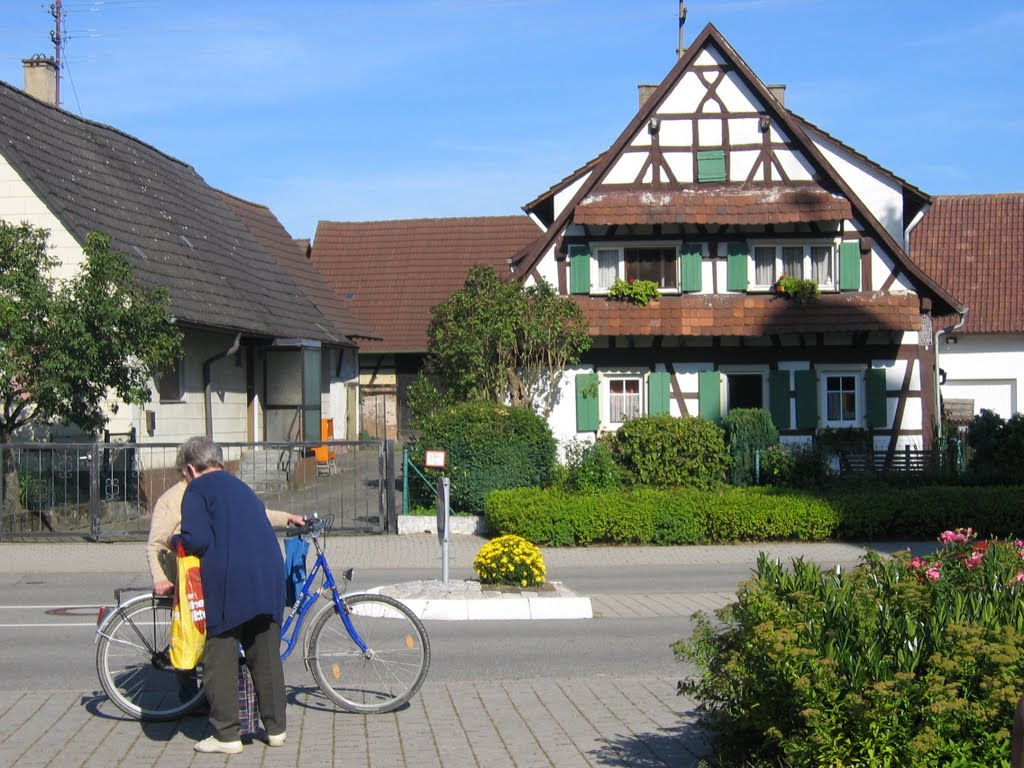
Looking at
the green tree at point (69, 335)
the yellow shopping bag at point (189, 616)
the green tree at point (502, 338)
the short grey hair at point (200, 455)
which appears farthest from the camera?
the green tree at point (502, 338)

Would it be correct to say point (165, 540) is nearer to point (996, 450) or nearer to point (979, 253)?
point (996, 450)

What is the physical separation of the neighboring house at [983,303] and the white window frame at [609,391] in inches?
550

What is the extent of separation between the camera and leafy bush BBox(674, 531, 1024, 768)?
478 cm

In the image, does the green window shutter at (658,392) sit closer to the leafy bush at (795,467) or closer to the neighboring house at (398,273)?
the leafy bush at (795,467)

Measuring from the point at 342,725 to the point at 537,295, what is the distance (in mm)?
18623

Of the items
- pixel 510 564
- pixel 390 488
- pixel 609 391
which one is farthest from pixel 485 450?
pixel 510 564

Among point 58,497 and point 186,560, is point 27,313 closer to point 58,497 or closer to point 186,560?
point 58,497

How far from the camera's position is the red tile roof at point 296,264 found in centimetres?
3597

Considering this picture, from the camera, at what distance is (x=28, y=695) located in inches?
330

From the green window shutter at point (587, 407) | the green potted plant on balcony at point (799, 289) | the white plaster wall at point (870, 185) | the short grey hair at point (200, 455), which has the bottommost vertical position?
the short grey hair at point (200, 455)

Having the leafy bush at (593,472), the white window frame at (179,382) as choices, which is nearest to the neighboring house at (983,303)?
the leafy bush at (593,472)

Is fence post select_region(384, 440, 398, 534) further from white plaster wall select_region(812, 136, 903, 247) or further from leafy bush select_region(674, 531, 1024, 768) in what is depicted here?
leafy bush select_region(674, 531, 1024, 768)

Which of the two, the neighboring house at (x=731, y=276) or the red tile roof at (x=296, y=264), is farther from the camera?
the red tile roof at (x=296, y=264)

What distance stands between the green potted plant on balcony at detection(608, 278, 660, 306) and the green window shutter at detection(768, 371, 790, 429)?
3.12 m
